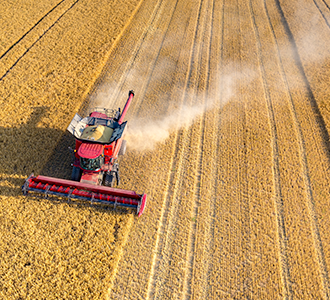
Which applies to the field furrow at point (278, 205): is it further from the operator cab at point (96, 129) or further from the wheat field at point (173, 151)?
the operator cab at point (96, 129)

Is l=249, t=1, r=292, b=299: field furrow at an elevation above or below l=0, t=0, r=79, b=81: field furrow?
below

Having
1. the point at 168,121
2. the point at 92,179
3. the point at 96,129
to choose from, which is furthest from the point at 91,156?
the point at 168,121

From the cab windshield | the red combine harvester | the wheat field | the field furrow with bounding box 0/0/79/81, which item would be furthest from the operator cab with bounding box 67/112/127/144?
the field furrow with bounding box 0/0/79/81

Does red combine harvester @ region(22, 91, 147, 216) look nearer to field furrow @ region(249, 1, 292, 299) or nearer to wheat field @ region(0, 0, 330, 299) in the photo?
wheat field @ region(0, 0, 330, 299)

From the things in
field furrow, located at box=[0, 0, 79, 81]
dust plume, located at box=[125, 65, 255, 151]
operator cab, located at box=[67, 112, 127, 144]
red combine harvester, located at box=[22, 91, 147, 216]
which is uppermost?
field furrow, located at box=[0, 0, 79, 81]

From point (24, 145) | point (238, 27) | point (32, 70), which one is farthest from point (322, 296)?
point (238, 27)

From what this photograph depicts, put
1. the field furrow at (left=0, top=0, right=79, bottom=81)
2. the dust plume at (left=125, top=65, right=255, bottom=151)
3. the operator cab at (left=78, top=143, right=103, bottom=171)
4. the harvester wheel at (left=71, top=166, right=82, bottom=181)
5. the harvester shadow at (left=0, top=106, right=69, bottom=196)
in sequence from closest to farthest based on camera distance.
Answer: the operator cab at (left=78, top=143, right=103, bottom=171) → the harvester wheel at (left=71, top=166, right=82, bottom=181) → the harvester shadow at (left=0, top=106, right=69, bottom=196) → the dust plume at (left=125, top=65, right=255, bottom=151) → the field furrow at (left=0, top=0, right=79, bottom=81)
